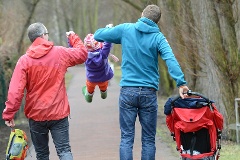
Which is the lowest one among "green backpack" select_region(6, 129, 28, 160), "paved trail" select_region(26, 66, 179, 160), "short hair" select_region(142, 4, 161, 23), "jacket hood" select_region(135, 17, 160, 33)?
"paved trail" select_region(26, 66, 179, 160)

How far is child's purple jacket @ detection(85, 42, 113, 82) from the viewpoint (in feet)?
29.9

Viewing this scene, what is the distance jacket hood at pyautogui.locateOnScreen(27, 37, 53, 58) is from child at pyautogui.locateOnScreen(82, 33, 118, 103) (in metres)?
1.73

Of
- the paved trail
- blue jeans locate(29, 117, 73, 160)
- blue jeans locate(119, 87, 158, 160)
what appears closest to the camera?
blue jeans locate(29, 117, 73, 160)

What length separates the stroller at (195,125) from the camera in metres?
6.87

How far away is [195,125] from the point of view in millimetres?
6906

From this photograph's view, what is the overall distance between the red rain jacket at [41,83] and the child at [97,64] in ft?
5.73

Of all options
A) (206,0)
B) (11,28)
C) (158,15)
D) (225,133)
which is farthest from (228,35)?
(11,28)

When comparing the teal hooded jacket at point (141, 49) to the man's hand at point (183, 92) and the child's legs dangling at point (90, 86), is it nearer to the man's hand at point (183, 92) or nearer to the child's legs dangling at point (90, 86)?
the man's hand at point (183, 92)

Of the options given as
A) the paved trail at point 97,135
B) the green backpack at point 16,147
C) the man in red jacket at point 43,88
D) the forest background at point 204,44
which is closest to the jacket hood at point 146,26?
the man in red jacket at point 43,88

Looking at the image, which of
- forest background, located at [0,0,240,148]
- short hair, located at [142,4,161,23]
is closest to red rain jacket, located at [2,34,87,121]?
short hair, located at [142,4,161,23]

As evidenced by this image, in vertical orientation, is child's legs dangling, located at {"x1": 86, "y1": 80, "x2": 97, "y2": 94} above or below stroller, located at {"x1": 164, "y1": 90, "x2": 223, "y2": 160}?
above

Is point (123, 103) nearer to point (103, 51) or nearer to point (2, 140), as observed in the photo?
point (103, 51)

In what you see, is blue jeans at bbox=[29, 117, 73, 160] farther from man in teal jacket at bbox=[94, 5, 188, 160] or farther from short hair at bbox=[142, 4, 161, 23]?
short hair at bbox=[142, 4, 161, 23]

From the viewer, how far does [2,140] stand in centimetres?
1353
